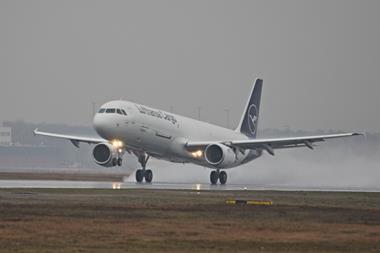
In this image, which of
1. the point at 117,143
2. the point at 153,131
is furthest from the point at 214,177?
the point at 117,143

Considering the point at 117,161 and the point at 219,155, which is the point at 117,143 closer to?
the point at 117,161

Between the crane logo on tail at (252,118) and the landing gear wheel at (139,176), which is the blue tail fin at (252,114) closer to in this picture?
the crane logo on tail at (252,118)

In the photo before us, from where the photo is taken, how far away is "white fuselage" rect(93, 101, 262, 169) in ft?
242

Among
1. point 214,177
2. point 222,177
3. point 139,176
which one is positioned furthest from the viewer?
point 222,177

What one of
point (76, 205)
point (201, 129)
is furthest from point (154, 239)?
point (201, 129)

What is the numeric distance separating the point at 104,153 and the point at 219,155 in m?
8.01

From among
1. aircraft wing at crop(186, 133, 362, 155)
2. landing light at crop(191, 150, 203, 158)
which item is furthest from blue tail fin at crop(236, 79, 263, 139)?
landing light at crop(191, 150, 203, 158)

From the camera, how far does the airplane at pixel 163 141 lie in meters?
74.1

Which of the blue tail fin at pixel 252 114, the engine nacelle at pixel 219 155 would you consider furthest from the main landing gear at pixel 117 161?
the blue tail fin at pixel 252 114

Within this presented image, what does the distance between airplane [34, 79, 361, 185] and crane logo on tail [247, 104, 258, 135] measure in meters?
7.56

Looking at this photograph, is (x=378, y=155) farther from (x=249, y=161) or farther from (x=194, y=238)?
(x=194, y=238)

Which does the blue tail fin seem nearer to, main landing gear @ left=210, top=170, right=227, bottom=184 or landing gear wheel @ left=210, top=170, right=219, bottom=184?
main landing gear @ left=210, top=170, right=227, bottom=184

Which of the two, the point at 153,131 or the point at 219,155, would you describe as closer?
the point at 153,131

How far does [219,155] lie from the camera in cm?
7850
